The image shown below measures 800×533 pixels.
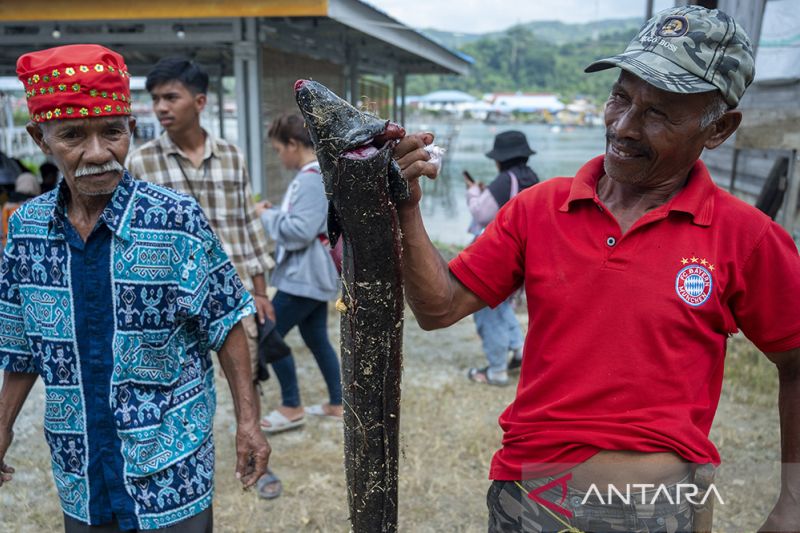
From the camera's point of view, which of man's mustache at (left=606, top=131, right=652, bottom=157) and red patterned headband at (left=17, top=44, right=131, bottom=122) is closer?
man's mustache at (left=606, top=131, right=652, bottom=157)

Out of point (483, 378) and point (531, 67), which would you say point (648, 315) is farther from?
point (531, 67)

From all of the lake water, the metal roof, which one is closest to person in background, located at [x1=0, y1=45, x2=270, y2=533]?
the lake water

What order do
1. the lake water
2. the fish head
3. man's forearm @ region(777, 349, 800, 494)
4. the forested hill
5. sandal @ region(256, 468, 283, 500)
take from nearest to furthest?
the fish head < man's forearm @ region(777, 349, 800, 494) < sandal @ region(256, 468, 283, 500) < the lake water < the forested hill

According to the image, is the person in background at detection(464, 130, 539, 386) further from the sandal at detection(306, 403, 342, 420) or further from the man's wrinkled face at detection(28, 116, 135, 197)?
the man's wrinkled face at detection(28, 116, 135, 197)

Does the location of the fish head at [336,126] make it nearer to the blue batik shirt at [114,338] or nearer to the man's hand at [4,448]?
the blue batik shirt at [114,338]

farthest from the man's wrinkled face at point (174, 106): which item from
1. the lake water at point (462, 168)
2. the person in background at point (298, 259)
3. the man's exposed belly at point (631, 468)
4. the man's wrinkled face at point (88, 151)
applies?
the lake water at point (462, 168)

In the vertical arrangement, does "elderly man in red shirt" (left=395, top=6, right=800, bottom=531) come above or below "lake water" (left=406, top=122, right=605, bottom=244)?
above

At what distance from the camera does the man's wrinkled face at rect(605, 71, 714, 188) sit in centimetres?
155

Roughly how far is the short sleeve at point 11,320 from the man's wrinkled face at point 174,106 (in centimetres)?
146

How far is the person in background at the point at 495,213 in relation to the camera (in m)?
5.20

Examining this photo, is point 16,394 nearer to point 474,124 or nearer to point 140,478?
point 140,478

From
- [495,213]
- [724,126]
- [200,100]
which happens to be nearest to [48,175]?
[200,100]

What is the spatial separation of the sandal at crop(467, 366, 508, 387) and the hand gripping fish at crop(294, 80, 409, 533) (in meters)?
3.97

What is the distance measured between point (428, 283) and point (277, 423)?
312 cm
